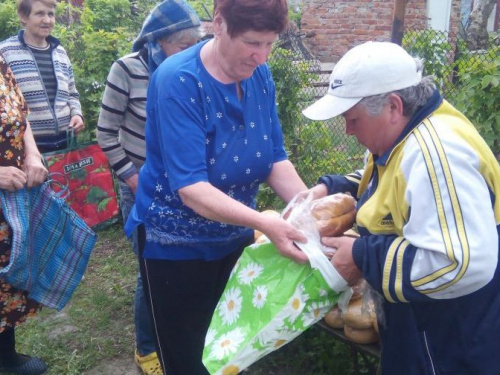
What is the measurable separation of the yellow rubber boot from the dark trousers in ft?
2.89

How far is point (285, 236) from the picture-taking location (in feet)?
6.03

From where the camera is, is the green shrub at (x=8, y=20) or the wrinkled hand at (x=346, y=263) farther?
the green shrub at (x=8, y=20)

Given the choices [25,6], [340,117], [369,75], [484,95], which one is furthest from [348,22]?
[369,75]

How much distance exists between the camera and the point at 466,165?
1.44 metres

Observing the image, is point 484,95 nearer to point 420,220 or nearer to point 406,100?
point 406,100

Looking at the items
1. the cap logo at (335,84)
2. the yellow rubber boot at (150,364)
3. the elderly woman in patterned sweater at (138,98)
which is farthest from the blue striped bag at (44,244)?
the cap logo at (335,84)

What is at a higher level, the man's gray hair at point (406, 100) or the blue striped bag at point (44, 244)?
the man's gray hair at point (406, 100)

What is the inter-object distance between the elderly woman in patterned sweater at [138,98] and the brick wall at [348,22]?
25.1 feet

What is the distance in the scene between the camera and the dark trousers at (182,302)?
7.28 ft

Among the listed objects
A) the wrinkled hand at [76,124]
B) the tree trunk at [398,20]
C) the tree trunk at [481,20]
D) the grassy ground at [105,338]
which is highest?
the tree trunk at [398,20]

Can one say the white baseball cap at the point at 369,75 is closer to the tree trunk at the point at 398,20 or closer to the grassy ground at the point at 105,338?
the grassy ground at the point at 105,338

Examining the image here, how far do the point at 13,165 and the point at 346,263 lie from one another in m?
1.84

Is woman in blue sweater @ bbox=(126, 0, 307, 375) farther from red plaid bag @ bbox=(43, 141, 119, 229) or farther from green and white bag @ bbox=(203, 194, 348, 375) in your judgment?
red plaid bag @ bbox=(43, 141, 119, 229)

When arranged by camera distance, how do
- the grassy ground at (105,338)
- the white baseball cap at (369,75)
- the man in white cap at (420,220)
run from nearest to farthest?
the man in white cap at (420,220) < the white baseball cap at (369,75) < the grassy ground at (105,338)
